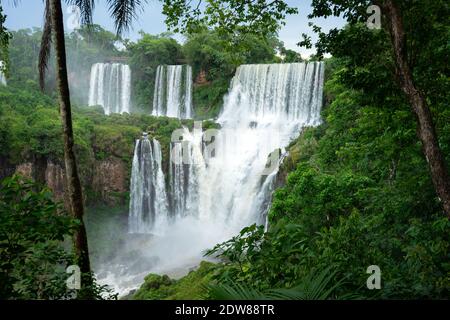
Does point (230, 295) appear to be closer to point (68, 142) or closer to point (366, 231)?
point (68, 142)

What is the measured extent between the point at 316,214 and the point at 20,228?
29.7 ft

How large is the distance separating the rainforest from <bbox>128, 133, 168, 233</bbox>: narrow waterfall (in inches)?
3.8

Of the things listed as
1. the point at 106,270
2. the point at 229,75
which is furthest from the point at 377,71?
the point at 229,75

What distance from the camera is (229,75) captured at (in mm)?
34156

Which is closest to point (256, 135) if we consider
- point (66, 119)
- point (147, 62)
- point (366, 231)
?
point (147, 62)

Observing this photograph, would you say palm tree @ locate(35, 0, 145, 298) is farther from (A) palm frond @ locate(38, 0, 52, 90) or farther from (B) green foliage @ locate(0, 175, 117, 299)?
(B) green foliage @ locate(0, 175, 117, 299)

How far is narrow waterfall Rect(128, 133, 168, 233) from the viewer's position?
1045 inches

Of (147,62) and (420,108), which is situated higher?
(147,62)

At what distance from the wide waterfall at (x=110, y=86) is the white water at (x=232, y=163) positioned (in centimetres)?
1149

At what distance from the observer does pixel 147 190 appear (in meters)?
26.9

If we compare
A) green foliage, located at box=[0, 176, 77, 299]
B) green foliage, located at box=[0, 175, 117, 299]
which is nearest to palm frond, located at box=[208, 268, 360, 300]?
green foliage, located at box=[0, 175, 117, 299]

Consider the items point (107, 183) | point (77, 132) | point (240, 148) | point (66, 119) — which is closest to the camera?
point (66, 119)

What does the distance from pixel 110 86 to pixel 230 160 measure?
Answer: 16.8 metres

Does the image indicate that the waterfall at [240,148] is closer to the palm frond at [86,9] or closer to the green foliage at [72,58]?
the green foliage at [72,58]
